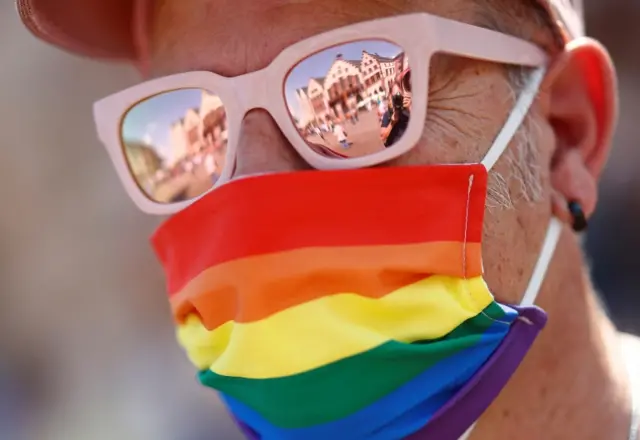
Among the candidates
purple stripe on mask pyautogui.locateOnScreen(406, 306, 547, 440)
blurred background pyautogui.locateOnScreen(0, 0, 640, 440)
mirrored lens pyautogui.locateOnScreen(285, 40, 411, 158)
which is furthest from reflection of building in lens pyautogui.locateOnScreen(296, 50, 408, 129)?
blurred background pyautogui.locateOnScreen(0, 0, 640, 440)

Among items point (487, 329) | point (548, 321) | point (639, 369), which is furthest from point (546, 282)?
point (639, 369)

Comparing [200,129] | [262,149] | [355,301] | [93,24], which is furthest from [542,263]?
[93,24]

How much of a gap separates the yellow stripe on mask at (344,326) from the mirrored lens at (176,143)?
0.27 metres

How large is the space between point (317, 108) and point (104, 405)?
2189mm

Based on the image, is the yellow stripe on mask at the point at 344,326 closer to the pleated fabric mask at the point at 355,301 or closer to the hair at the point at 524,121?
the pleated fabric mask at the point at 355,301

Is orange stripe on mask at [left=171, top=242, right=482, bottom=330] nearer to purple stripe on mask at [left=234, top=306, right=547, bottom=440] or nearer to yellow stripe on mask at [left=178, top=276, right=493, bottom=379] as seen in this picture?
yellow stripe on mask at [left=178, top=276, right=493, bottom=379]

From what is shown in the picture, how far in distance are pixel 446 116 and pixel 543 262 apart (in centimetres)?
27

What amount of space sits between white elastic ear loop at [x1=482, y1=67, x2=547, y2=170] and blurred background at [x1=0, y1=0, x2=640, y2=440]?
192cm

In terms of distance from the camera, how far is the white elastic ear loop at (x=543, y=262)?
3.39ft

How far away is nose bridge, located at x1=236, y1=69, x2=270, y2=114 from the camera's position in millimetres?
975

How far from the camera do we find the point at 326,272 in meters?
0.89

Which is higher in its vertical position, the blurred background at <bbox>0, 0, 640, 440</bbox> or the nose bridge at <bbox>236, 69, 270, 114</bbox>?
the nose bridge at <bbox>236, 69, 270, 114</bbox>

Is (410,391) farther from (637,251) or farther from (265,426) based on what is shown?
(637,251)

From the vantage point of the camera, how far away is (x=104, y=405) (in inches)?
110
